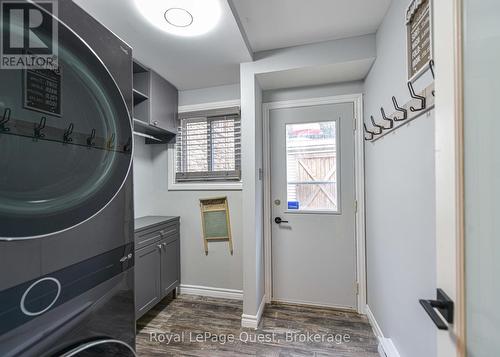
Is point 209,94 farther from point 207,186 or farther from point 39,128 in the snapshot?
point 39,128

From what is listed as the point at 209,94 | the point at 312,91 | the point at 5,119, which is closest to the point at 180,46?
the point at 209,94

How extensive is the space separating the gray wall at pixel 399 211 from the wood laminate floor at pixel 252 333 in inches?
11.3

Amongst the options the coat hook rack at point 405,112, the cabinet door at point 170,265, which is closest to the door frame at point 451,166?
the coat hook rack at point 405,112

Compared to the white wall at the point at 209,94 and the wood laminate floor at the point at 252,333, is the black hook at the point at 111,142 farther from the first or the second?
the white wall at the point at 209,94

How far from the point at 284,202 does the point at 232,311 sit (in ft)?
4.07

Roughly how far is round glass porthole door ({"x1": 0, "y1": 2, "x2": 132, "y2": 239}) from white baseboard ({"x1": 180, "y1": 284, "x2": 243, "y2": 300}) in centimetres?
219

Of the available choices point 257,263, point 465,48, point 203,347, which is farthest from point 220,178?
point 465,48

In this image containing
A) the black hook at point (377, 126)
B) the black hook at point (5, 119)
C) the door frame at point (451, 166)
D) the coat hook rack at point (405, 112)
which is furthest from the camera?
the black hook at point (377, 126)

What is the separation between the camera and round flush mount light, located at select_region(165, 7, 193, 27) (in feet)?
4.74

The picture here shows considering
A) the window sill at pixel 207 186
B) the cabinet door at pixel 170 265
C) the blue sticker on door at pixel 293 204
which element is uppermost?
the window sill at pixel 207 186

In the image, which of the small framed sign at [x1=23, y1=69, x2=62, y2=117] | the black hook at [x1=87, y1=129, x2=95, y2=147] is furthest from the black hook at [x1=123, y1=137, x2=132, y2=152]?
the small framed sign at [x1=23, y1=69, x2=62, y2=117]

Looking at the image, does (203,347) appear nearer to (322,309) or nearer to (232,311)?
(232,311)

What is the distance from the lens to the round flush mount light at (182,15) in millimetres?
1388

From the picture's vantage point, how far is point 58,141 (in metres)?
0.61
